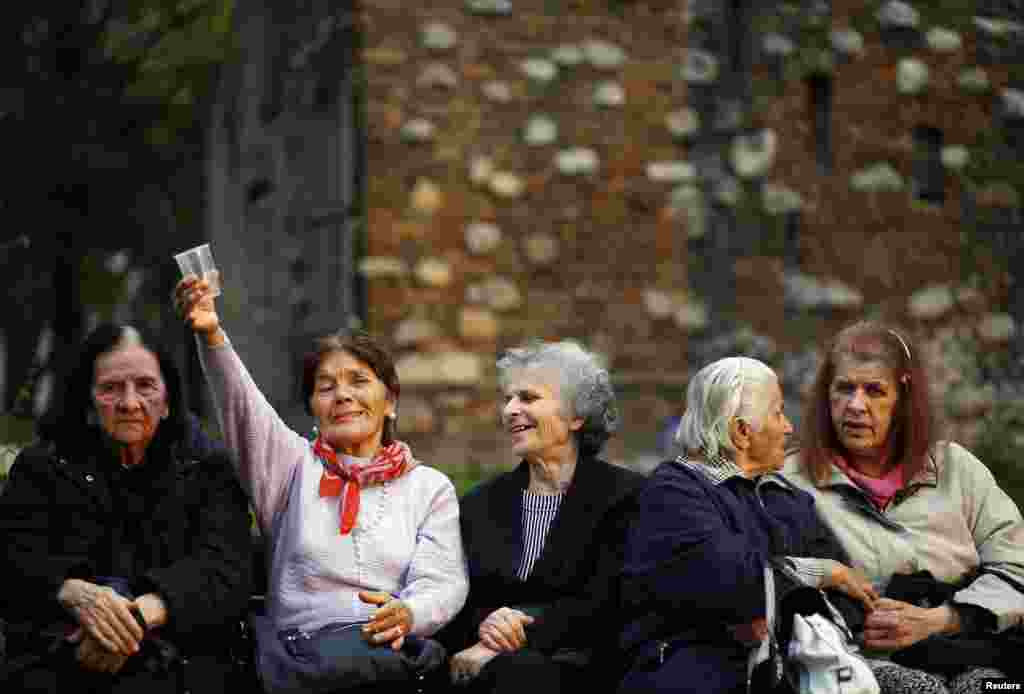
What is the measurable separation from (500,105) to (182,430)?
5.06m

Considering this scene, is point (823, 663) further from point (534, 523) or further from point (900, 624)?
point (534, 523)

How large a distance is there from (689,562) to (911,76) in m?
5.99

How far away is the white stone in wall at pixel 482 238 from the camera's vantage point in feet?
33.6

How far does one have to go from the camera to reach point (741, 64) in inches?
414

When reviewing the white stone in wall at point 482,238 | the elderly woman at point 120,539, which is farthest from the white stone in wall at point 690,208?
the elderly woman at point 120,539

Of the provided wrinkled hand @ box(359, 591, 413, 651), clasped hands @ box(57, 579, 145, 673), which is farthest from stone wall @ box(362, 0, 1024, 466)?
A: clasped hands @ box(57, 579, 145, 673)

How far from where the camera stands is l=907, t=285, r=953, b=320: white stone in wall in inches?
413

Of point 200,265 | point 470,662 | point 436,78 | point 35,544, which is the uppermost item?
point 436,78

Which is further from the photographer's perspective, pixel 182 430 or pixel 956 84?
pixel 956 84

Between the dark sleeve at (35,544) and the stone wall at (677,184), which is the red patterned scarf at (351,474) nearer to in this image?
the dark sleeve at (35,544)

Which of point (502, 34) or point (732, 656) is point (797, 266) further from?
point (732, 656)

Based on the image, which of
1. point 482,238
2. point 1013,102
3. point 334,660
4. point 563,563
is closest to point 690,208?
point 482,238

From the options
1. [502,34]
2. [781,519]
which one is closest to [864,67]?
[502,34]

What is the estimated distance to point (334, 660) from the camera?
523 centimetres
